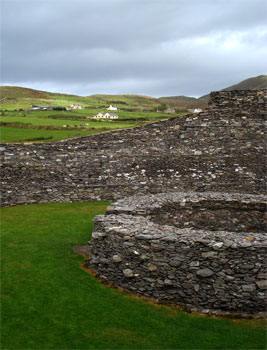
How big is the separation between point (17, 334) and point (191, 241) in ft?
12.9

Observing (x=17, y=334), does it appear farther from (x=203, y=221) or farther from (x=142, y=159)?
(x=142, y=159)

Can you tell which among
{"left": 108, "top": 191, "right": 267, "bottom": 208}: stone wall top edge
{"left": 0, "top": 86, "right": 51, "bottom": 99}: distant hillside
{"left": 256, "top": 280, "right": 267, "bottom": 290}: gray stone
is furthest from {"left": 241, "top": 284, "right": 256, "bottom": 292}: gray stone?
{"left": 0, "top": 86, "right": 51, "bottom": 99}: distant hillside

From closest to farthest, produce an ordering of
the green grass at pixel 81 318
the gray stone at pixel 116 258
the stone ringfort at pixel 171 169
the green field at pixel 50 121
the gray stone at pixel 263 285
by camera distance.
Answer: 1. the green grass at pixel 81 318
2. the gray stone at pixel 263 285
3. the gray stone at pixel 116 258
4. the stone ringfort at pixel 171 169
5. the green field at pixel 50 121

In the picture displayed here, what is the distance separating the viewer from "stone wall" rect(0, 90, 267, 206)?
1675 centimetres

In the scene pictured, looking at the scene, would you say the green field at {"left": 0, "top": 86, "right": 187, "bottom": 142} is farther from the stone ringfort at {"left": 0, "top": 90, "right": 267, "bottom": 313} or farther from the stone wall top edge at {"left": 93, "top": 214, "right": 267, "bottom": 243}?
the stone wall top edge at {"left": 93, "top": 214, "right": 267, "bottom": 243}

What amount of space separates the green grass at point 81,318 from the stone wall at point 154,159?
7.30 m

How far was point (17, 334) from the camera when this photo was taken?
6.24 meters

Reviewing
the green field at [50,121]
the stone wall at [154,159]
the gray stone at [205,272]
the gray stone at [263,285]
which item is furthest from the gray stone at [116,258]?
the green field at [50,121]

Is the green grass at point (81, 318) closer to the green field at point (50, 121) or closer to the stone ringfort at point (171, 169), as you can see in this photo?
the stone ringfort at point (171, 169)

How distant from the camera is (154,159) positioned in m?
17.8

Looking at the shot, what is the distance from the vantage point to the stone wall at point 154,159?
1675 centimetres

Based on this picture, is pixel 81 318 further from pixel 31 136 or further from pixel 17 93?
pixel 17 93

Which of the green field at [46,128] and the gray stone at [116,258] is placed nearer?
the gray stone at [116,258]

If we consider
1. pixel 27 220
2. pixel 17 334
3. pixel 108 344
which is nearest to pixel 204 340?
pixel 108 344
